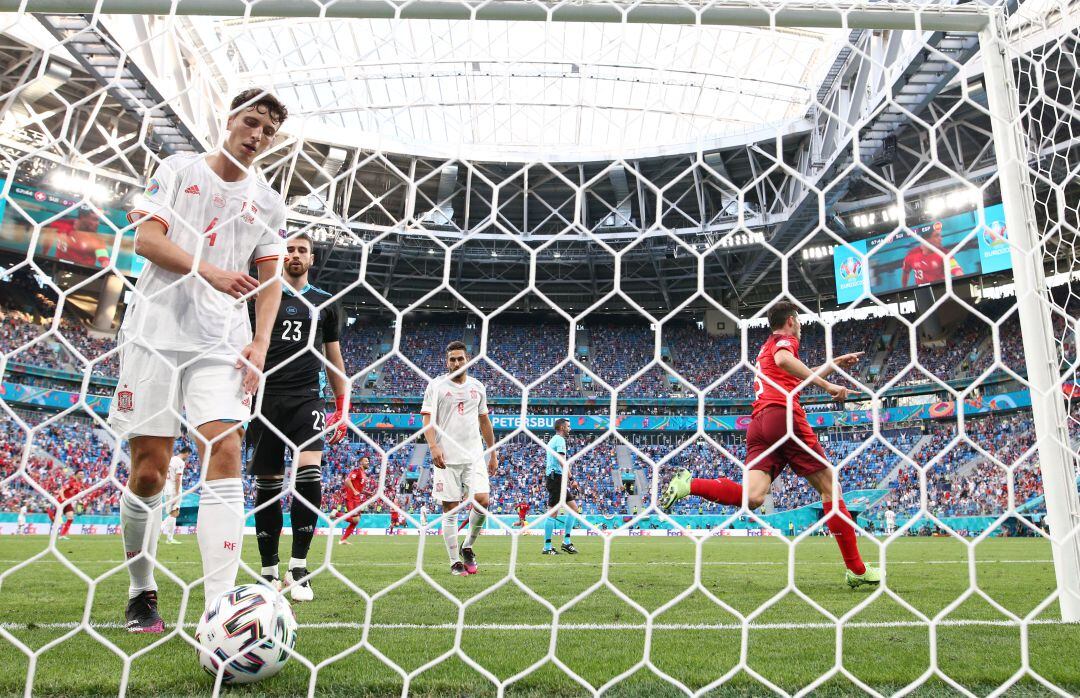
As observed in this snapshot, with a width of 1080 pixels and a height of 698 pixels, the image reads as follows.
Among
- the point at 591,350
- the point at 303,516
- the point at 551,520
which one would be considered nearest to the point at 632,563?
the point at 551,520

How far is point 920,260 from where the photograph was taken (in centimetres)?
2184

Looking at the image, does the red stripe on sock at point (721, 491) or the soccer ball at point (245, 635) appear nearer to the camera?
the soccer ball at point (245, 635)

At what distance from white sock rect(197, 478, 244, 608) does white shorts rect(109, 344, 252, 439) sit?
27 centimetres

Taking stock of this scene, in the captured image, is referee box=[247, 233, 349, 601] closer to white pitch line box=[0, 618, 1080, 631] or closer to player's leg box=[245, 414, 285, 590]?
player's leg box=[245, 414, 285, 590]

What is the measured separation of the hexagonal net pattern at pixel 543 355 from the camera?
2.27 m

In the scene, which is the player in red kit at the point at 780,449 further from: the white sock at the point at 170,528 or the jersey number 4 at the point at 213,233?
the white sock at the point at 170,528

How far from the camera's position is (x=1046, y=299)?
2.69 metres

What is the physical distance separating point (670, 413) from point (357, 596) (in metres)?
24.9

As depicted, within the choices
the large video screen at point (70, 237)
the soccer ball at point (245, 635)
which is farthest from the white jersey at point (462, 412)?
the large video screen at point (70, 237)

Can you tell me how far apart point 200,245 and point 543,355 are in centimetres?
2702

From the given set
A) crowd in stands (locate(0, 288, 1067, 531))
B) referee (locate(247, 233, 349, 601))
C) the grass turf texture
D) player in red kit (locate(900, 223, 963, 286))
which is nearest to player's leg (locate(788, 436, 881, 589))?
the grass turf texture

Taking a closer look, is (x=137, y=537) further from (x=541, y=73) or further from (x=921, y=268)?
(x=921, y=268)

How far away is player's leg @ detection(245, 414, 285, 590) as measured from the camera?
3602 millimetres

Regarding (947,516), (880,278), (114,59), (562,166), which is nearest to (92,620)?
(114,59)
